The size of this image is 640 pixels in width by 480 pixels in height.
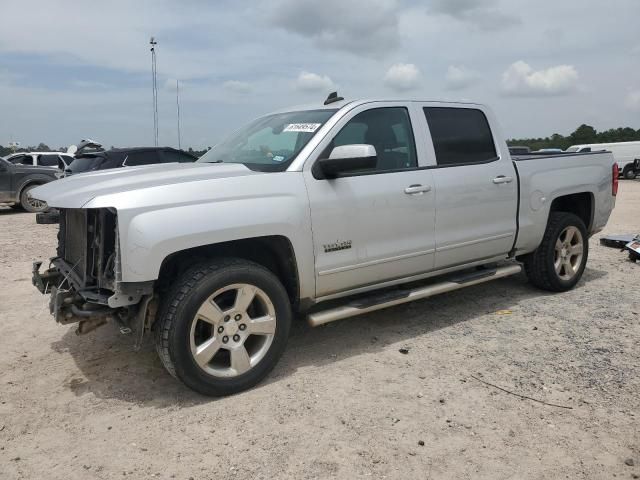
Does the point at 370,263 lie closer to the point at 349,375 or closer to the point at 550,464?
the point at 349,375

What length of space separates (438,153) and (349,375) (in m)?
1.96

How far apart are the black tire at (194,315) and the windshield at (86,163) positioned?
8.15 meters

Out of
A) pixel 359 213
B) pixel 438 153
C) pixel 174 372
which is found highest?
pixel 438 153

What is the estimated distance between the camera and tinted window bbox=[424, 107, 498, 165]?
449 centimetres

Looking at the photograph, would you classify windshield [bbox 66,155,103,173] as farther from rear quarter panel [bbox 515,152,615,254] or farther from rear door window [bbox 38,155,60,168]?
rear quarter panel [bbox 515,152,615,254]

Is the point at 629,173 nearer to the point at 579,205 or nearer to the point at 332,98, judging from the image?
the point at 579,205

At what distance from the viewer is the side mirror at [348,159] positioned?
3.62 meters

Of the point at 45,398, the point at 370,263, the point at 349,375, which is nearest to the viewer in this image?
the point at 45,398

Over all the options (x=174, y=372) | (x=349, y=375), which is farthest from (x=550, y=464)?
(x=174, y=372)

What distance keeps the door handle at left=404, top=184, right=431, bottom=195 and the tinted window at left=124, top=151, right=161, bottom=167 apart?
822 cm

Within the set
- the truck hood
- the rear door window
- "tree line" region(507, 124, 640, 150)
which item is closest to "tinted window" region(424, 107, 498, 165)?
the truck hood

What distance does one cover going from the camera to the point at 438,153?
443cm

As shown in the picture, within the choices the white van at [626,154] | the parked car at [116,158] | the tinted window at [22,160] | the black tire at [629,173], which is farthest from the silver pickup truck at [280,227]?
the black tire at [629,173]

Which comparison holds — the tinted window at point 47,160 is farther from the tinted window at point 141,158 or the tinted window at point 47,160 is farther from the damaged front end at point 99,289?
the damaged front end at point 99,289
